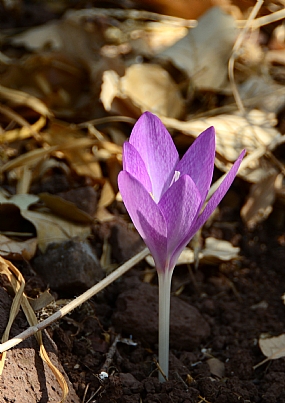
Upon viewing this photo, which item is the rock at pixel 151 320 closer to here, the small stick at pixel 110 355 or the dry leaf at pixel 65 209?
the small stick at pixel 110 355

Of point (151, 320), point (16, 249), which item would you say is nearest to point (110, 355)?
point (151, 320)

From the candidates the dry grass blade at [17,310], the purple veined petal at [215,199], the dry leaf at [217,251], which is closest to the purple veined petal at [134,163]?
the purple veined petal at [215,199]

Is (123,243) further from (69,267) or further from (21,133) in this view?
(21,133)

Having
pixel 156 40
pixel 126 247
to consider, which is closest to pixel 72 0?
pixel 156 40

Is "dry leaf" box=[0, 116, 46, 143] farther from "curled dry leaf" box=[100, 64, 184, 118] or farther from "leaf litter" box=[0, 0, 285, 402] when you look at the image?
"curled dry leaf" box=[100, 64, 184, 118]

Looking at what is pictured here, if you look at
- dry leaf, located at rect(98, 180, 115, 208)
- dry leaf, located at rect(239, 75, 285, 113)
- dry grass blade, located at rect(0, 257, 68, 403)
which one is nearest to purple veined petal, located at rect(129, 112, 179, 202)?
dry grass blade, located at rect(0, 257, 68, 403)

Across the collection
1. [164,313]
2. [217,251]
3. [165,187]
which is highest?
[165,187]
